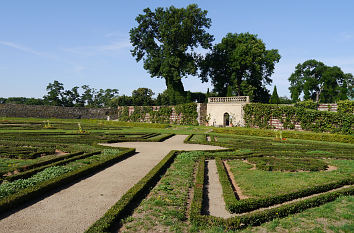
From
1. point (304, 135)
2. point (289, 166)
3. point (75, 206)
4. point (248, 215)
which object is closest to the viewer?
point (248, 215)

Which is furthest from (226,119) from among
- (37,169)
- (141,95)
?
(141,95)

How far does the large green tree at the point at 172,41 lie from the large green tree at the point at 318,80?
30.9 metres

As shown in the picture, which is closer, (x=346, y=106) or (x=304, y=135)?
(x=304, y=135)

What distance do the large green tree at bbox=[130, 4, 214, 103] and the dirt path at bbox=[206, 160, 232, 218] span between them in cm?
3086

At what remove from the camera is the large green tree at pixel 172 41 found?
3803 cm

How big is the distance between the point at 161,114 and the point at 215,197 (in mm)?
34783

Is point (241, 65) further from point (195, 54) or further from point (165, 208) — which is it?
point (165, 208)

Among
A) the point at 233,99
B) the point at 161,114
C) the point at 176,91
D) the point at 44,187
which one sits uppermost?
the point at 176,91

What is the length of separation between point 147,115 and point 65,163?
34.5m

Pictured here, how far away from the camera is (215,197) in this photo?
20.4 feet

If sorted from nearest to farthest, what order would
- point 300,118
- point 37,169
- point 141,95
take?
point 37,169 < point 300,118 < point 141,95

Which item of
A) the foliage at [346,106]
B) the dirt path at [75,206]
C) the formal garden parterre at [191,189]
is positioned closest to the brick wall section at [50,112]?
the foliage at [346,106]

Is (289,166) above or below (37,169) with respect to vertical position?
below

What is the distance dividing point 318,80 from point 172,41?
1734 inches
